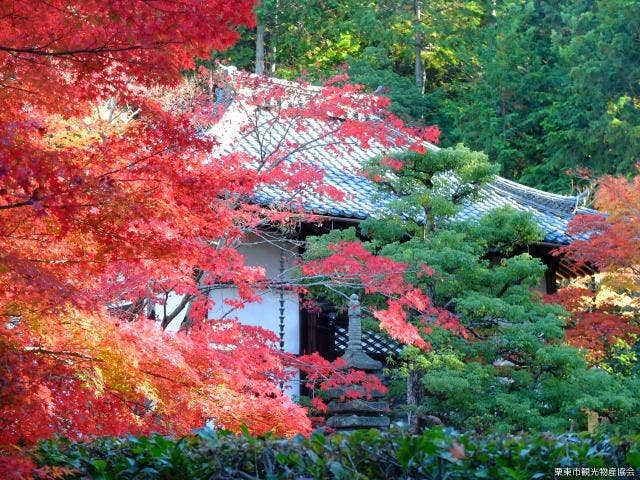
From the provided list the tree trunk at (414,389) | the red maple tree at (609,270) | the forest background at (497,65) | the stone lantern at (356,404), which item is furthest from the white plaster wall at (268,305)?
the forest background at (497,65)

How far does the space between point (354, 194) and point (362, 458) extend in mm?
10316

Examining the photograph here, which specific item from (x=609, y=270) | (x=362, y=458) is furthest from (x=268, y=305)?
(x=362, y=458)

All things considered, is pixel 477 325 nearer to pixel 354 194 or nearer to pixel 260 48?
pixel 354 194

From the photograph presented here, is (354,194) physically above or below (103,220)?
below

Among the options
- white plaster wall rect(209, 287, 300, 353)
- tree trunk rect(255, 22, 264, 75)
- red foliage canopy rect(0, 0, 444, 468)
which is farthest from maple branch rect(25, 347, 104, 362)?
tree trunk rect(255, 22, 264, 75)

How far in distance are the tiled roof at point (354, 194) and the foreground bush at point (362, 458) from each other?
27.1 ft

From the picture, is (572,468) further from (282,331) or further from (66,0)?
(282,331)

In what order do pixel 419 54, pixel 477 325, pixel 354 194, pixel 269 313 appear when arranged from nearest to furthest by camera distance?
pixel 477 325 → pixel 269 313 → pixel 354 194 → pixel 419 54

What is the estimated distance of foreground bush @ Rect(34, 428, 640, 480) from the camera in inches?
161

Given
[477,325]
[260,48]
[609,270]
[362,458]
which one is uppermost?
[260,48]

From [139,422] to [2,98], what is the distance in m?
2.58

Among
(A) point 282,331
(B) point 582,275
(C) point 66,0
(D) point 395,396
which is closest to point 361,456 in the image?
(C) point 66,0

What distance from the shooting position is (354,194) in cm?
1435

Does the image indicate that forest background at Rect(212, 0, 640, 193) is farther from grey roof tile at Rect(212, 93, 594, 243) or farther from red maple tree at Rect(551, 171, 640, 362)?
red maple tree at Rect(551, 171, 640, 362)
